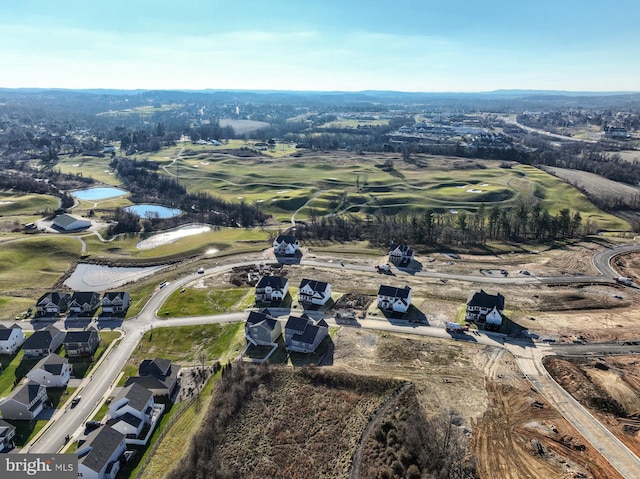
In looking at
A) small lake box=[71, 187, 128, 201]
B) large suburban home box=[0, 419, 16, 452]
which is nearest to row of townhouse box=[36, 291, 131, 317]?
large suburban home box=[0, 419, 16, 452]

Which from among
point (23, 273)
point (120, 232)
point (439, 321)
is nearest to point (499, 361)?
point (439, 321)

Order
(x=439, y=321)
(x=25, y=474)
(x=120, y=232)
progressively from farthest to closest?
1. (x=120, y=232)
2. (x=439, y=321)
3. (x=25, y=474)

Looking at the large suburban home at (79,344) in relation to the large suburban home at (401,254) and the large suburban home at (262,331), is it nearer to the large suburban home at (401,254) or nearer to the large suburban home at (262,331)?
the large suburban home at (262,331)

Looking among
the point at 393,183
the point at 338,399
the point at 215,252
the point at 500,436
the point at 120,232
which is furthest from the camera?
the point at 393,183

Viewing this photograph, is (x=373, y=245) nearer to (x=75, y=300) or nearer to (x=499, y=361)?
(x=499, y=361)
